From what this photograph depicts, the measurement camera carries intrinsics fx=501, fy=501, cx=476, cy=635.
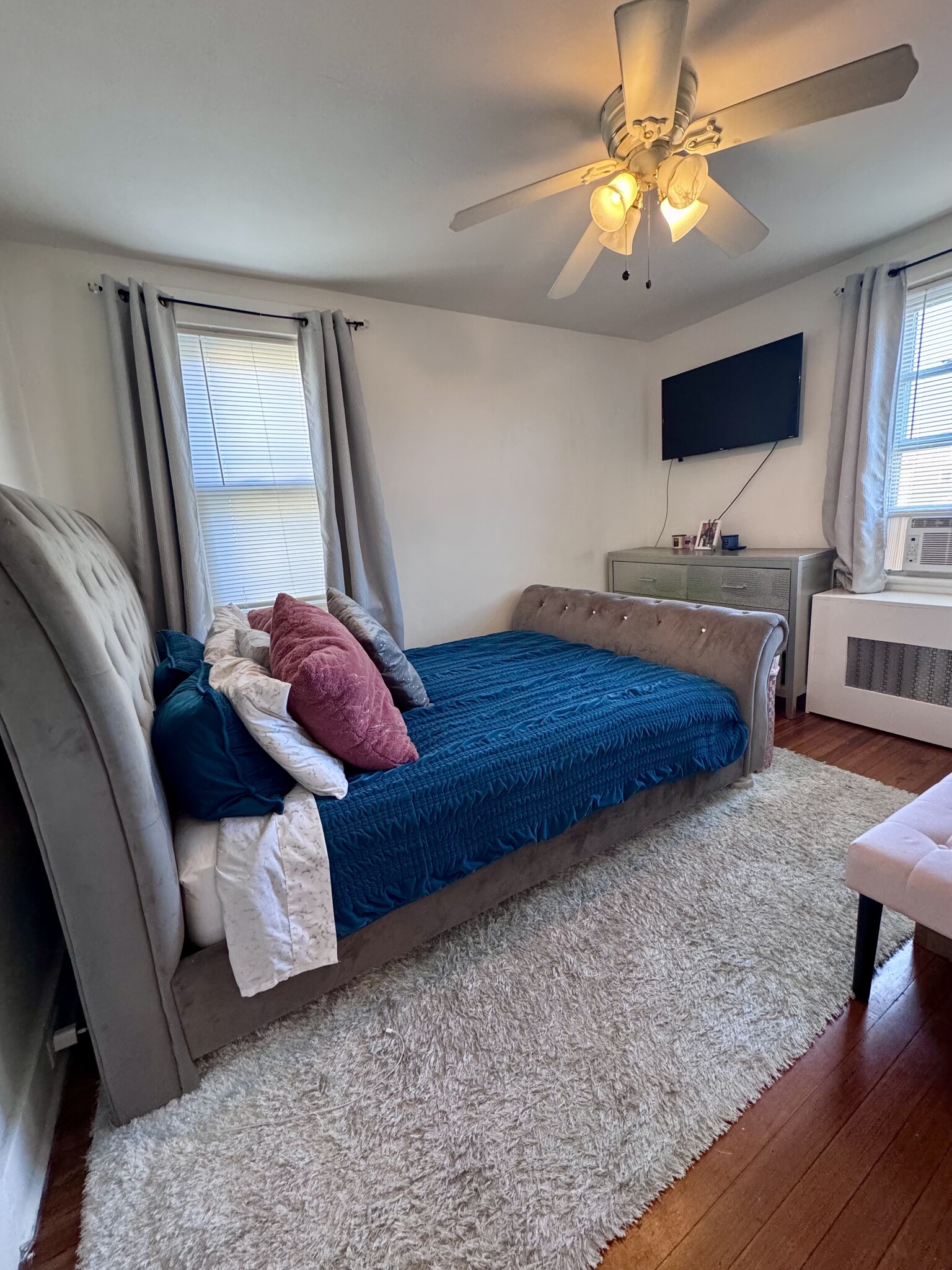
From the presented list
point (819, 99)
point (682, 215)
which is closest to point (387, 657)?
point (682, 215)

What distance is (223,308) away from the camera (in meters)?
2.39

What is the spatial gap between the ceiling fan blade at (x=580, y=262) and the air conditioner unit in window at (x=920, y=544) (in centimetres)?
219

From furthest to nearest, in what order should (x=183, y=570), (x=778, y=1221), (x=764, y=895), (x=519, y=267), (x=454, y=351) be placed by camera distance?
1. (x=454, y=351)
2. (x=519, y=267)
3. (x=183, y=570)
4. (x=764, y=895)
5. (x=778, y=1221)

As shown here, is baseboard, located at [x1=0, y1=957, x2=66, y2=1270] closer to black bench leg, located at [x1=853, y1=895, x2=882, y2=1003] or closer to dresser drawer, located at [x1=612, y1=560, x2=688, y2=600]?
black bench leg, located at [x1=853, y1=895, x2=882, y2=1003]

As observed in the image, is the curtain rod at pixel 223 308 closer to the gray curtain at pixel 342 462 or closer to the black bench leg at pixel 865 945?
the gray curtain at pixel 342 462

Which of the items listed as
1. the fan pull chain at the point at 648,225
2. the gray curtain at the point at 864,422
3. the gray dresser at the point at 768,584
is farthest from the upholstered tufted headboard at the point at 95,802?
the gray curtain at the point at 864,422

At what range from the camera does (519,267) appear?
245cm

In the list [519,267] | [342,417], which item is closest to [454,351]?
[519,267]

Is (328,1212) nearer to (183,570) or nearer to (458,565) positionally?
(183,570)

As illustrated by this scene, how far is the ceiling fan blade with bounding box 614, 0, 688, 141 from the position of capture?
1.01m

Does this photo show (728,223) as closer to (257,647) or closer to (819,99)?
(819,99)

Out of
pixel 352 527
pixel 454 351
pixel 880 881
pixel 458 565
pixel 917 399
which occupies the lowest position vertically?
pixel 880 881

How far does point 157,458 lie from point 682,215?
2211mm

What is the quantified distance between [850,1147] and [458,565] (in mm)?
2768
